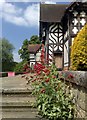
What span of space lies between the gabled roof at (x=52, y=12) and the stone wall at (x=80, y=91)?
54.9 ft

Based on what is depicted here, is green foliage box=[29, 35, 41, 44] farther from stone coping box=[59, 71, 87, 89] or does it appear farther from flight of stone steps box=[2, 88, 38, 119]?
stone coping box=[59, 71, 87, 89]

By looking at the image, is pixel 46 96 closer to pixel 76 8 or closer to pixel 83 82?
pixel 83 82

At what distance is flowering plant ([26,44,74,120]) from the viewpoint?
450 cm

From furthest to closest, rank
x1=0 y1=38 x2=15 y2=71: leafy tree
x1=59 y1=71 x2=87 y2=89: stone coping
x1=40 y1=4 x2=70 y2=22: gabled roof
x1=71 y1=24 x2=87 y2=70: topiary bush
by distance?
x1=0 y1=38 x2=15 y2=71: leafy tree → x1=40 y1=4 x2=70 y2=22: gabled roof → x1=71 y1=24 x2=87 y2=70: topiary bush → x1=59 y1=71 x2=87 y2=89: stone coping

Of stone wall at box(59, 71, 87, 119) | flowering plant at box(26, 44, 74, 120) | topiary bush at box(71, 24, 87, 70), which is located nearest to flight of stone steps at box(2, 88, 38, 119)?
flowering plant at box(26, 44, 74, 120)

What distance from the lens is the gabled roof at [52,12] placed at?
21.4m

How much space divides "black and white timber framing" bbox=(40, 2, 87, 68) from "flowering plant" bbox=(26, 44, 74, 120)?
39.7 feet

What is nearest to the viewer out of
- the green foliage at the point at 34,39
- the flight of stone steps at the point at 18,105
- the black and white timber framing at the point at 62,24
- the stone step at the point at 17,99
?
the flight of stone steps at the point at 18,105

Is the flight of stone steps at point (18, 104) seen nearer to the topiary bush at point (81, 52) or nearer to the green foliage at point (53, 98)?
the green foliage at point (53, 98)

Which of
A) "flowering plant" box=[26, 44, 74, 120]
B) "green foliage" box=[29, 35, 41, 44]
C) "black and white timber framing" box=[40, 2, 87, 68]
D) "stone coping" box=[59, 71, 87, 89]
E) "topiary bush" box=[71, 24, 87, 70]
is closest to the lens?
"stone coping" box=[59, 71, 87, 89]

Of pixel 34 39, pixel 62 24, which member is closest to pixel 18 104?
pixel 62 24

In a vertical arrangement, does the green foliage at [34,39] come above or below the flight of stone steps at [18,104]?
above

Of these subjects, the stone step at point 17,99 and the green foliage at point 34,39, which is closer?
the stone step at point 17,99

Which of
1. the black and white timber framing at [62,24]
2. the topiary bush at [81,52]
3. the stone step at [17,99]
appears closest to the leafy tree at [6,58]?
the black and white timber framing at [62,24]
